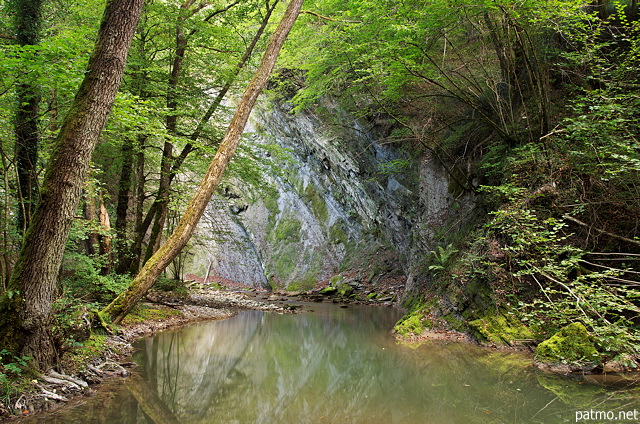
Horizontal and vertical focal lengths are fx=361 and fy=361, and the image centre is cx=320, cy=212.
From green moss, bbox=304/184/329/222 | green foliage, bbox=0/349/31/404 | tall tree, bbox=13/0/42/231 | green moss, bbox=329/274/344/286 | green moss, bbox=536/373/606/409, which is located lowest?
green moss, bbox=329/274/344/286

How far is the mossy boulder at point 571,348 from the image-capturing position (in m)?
4.76

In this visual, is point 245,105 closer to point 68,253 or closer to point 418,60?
point 68,253

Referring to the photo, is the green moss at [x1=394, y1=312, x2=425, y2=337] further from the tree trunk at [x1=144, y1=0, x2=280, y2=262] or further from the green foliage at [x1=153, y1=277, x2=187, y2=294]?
the green foliage at [x1=153, y1=277, x2=187, y2=294]

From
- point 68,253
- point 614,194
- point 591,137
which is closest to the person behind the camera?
point 591,137

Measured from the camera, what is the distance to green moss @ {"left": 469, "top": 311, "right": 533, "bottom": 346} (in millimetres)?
6309

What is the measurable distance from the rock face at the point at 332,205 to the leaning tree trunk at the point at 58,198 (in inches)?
234

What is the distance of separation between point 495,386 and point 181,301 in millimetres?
9098

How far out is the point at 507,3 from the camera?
5.66 meters

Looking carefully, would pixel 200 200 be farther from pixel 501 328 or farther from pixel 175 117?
pixel 501 328

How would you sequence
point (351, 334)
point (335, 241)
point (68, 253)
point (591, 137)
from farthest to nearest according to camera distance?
point (335, 241)
point (351, 334)
point (68, 253)
point (591, 137)

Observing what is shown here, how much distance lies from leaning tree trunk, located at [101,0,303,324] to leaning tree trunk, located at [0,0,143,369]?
1652mm

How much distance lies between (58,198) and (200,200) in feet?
6.66

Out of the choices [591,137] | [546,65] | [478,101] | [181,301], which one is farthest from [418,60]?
[181,301]

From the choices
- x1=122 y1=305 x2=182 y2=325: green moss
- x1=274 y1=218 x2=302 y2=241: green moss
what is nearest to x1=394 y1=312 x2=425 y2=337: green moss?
x1=122 y1=305 x2=182 y2=325: green moss
